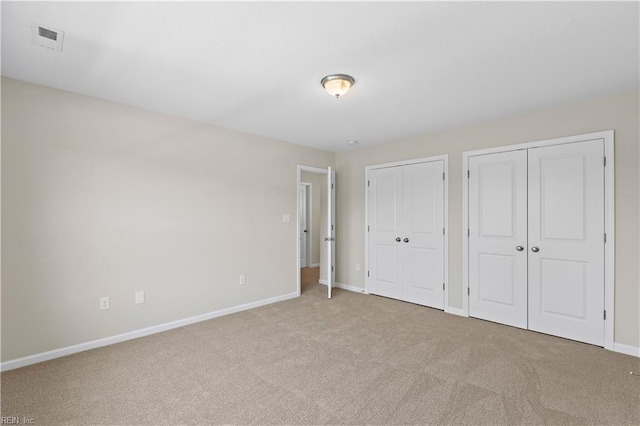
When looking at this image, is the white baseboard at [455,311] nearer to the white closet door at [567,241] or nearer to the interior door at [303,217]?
the white closet door at [567,241]

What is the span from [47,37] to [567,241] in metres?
4.70

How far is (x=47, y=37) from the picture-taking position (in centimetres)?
197

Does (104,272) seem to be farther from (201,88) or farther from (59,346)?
(201,88)

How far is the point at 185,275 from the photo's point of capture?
11.7ft

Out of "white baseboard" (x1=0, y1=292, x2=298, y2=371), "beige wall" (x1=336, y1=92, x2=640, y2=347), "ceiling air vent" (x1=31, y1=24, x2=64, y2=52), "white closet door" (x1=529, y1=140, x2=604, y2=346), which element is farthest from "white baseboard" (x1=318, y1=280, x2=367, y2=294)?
"ceiling air vent" (x1=31, y1=24, x2=64, y2=52)

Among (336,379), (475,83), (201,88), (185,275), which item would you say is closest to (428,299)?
(336,379)

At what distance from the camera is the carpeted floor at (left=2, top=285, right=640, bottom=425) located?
6.40ft

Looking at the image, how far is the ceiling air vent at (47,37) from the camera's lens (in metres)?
1.89

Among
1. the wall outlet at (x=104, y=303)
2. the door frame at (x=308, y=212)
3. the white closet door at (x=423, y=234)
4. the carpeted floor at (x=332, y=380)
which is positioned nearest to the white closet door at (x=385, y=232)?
the white closet door at (x=423, y=234)

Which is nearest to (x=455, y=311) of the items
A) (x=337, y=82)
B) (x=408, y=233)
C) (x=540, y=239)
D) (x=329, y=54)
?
(x=408, y=233)

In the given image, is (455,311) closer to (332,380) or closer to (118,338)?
(332,380)

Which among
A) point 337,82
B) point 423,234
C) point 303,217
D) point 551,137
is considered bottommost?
point 423,234

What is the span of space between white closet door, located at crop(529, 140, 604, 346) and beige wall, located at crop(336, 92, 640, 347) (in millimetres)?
145

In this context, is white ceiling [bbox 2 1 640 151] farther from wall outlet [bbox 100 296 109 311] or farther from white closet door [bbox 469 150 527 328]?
wall outlet [bbox 100 296 109 311]
